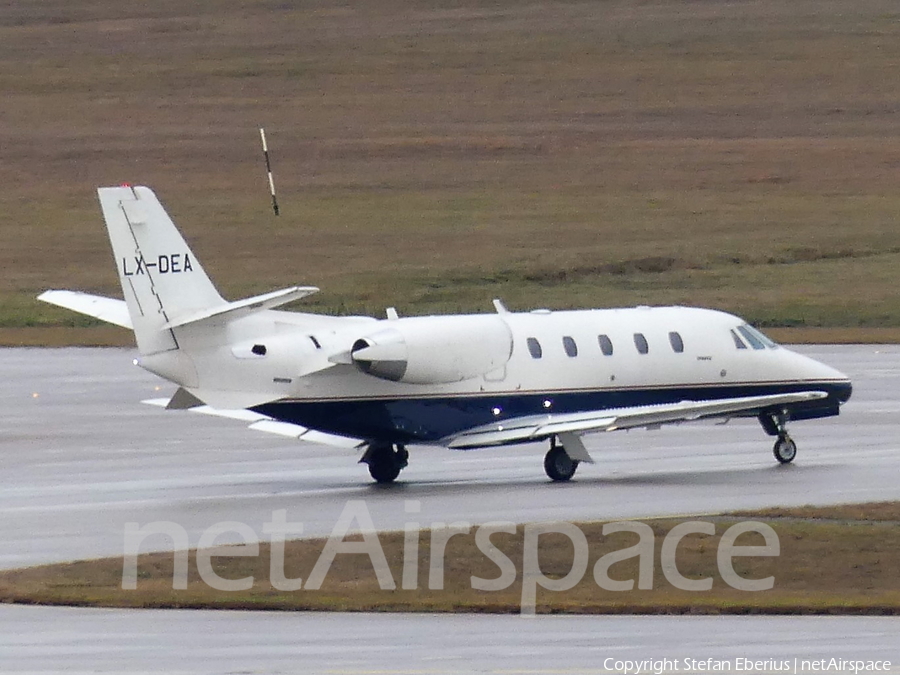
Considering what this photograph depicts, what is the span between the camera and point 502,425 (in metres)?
31.9

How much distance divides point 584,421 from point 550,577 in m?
9.21

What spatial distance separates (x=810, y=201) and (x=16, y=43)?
4688 cm

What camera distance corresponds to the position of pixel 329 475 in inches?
1307

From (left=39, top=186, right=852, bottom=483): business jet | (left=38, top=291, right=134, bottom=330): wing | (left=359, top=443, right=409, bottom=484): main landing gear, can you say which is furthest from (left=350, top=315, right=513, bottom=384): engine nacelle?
(left=38, top=291, right=134, bottom=330): wing

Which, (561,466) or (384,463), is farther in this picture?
(384,463)

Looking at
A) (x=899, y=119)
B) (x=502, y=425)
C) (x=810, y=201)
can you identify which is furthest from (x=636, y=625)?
(x=899, y=119)

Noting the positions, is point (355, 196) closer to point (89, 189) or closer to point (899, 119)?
point (89, 189)

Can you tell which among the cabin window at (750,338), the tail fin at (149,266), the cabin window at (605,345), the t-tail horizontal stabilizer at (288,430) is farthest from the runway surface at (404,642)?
the cabin window at (750,338)

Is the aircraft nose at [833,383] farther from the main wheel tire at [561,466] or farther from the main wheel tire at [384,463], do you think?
the main wheel tire at [384,463]

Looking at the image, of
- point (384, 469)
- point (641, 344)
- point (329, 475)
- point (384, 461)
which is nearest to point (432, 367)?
point (384, 461)

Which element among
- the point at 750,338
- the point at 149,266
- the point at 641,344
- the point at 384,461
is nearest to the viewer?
→ the point at 149,266

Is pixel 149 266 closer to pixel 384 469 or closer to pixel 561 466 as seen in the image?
pixel 384 469

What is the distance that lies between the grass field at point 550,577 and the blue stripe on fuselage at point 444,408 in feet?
18.2

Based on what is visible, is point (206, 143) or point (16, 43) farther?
point (16, 43)
